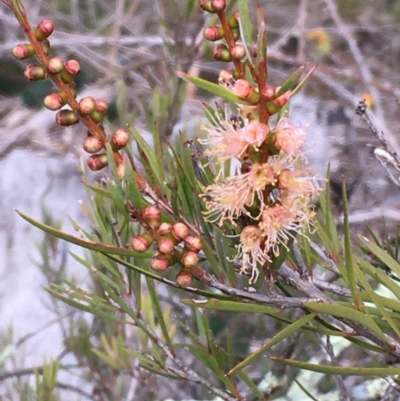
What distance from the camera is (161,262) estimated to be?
28cm

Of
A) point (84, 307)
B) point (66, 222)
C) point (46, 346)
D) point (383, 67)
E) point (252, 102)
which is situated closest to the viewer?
point (252, 102)

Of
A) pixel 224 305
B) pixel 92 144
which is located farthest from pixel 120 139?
pixel 224 305

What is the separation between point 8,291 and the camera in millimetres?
1423

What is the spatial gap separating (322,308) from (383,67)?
208 cm

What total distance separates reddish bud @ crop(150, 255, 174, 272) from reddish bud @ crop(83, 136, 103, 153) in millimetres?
74

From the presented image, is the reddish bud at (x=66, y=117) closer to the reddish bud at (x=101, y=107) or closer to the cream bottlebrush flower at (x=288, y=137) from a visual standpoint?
the reddish bud at (x=101, y=107)

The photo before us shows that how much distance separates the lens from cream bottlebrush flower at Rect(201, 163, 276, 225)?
26 centimetres

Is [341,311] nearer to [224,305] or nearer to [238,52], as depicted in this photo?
[224,305]

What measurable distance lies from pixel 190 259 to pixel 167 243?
2cm

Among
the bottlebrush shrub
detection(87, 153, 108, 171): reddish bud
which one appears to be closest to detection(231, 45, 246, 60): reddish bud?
the bottlebrush shrub

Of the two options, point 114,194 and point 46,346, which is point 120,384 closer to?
point 46,346

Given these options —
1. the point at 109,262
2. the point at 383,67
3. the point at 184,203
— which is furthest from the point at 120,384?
the point at 383,67

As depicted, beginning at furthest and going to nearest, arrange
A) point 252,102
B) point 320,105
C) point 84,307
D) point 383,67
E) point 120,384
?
point 383,67 → point 320,105 → point 120,384 → point 84,307 → point 252,102

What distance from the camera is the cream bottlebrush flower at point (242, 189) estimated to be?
0.87ft
